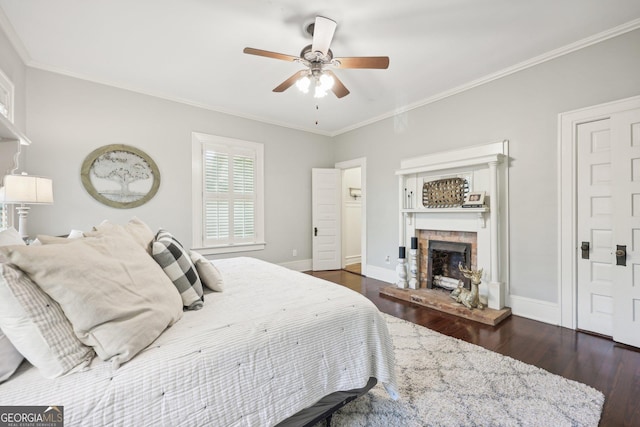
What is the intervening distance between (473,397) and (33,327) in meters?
2.23

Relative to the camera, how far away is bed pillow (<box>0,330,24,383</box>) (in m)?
0.82

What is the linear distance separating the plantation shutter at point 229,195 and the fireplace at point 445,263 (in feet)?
9.60

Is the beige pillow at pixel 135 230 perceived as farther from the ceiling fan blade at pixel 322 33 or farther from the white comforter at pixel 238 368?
the ceiling fan blade at pixel 322 33

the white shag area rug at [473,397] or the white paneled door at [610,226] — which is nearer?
the white shag area rug at [473,397]

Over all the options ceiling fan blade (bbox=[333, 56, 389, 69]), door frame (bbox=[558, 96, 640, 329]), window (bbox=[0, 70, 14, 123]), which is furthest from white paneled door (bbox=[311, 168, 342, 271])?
window (bbox=[0, 70, 14, 123])

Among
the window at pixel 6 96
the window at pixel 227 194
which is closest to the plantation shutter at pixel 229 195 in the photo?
the window at pixel 227 194

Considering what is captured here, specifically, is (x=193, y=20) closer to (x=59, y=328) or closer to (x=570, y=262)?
(x=59, y=328)

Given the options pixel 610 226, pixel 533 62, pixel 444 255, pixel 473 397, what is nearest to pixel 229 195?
pixel 444 255

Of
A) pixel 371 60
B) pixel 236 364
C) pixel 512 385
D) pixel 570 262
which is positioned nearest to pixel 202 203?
pixel 371 60

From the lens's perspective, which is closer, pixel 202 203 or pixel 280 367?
pixel 280 367

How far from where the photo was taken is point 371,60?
2.18 metres

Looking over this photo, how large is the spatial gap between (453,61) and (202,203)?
3.85 m

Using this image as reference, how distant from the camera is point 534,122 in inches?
115

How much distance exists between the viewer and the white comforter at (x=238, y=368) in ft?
2.70
